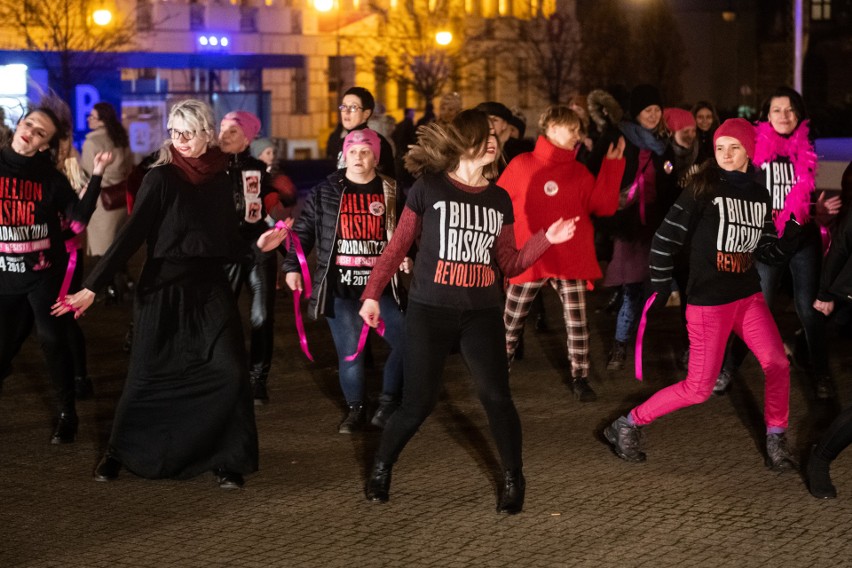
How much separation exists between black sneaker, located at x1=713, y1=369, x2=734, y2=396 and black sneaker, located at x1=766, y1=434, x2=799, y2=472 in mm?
2024

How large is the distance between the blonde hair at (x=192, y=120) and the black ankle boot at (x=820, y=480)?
11.0 ft

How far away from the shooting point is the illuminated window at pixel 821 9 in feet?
216

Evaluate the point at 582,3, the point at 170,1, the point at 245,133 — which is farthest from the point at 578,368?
the point at 582,3

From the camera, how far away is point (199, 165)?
714cm

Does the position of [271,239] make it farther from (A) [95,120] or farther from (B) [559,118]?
(A) [95,120]

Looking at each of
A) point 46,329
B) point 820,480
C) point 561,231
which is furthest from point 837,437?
point 46,329

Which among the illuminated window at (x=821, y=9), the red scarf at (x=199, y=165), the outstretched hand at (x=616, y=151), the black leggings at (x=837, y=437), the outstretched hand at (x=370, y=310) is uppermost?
the illuminated window at (x=821, y=9)

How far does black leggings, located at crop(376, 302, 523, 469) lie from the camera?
657 cm

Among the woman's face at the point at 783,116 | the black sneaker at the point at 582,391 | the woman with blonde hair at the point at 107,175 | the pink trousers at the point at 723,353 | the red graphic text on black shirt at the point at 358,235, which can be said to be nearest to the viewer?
the pink trousers at the point at 723,353

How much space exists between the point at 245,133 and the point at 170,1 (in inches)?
1795

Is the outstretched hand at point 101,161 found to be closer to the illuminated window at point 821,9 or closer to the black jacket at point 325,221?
the black jacket at point 325,221

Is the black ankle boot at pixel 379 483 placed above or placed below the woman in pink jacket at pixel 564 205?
below

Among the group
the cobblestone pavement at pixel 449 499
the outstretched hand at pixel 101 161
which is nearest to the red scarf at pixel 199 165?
the outstretched hand at pixel 101 161

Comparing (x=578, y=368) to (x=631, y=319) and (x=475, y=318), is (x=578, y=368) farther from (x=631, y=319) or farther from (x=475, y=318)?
(x=475, y=318)
